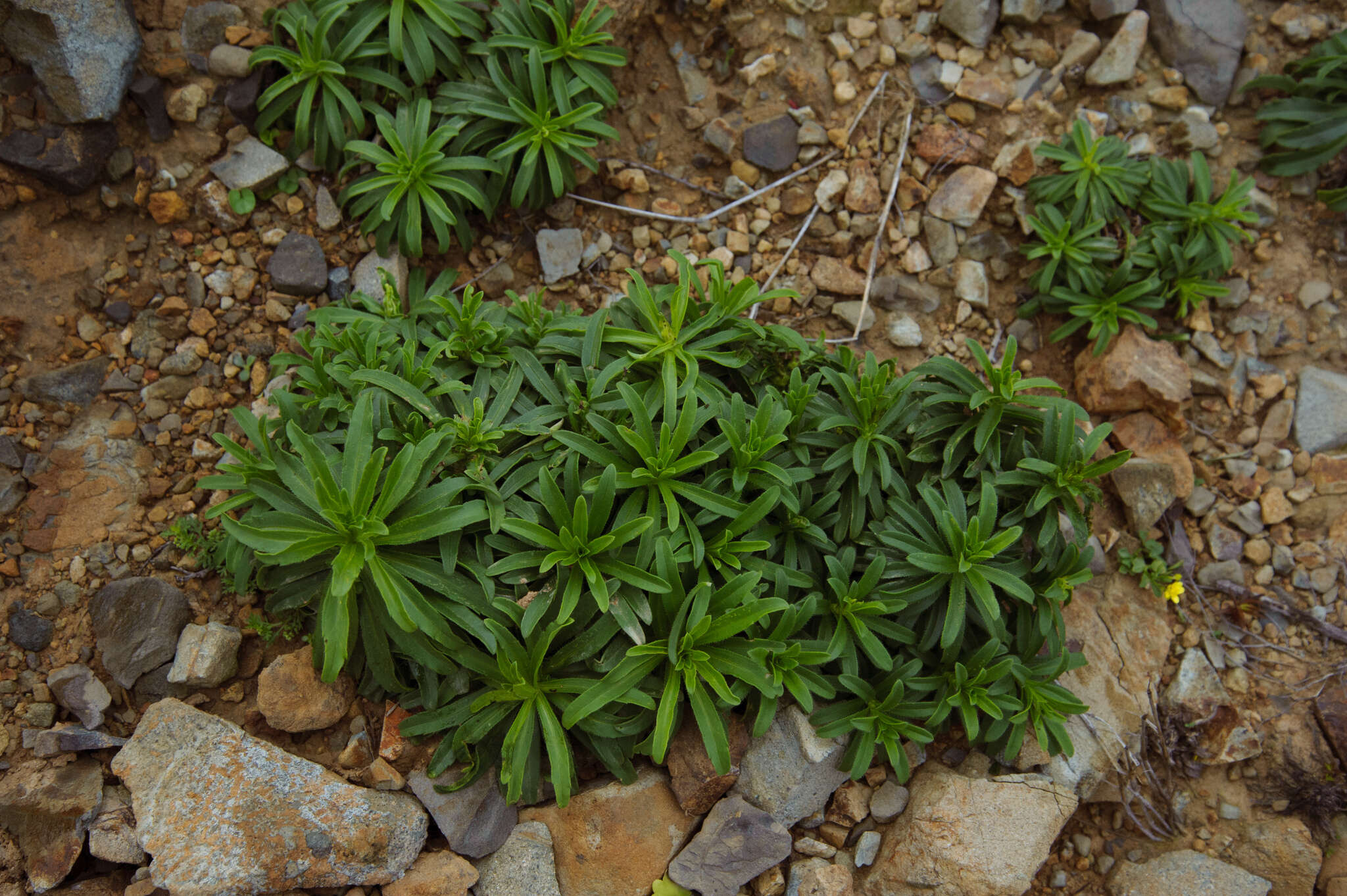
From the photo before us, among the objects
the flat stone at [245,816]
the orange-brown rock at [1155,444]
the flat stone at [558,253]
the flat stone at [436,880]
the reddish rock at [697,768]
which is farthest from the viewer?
the flat stone at [558,253]

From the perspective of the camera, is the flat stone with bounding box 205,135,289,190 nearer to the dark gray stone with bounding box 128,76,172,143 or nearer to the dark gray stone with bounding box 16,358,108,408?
the dark gray stone with bounding box 128,76,172,143

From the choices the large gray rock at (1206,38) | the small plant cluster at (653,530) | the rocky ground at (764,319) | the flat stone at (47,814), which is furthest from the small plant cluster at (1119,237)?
the flat stone at (47,814)

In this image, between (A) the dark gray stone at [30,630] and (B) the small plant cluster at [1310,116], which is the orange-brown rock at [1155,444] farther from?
(A) the dark gray stone at [30,630]

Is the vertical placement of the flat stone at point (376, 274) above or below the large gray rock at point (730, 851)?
above

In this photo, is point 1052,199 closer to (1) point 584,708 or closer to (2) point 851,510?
(2) point 851,510

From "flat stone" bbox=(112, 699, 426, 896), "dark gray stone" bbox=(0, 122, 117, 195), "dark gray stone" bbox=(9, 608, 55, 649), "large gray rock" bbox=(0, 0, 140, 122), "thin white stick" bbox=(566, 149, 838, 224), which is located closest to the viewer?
"flat stone" bbox=(112, 699, 426, 896)

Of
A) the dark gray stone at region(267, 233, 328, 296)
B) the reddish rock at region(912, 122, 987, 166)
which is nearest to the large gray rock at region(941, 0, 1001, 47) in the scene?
the reddish rock at region(912, 122, 987, 166)

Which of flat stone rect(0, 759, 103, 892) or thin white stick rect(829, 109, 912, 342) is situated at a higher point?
thin white stick rect(829, 109, 912, 342)

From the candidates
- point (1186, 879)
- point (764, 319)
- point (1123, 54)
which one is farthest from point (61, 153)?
point (1186, 879)
